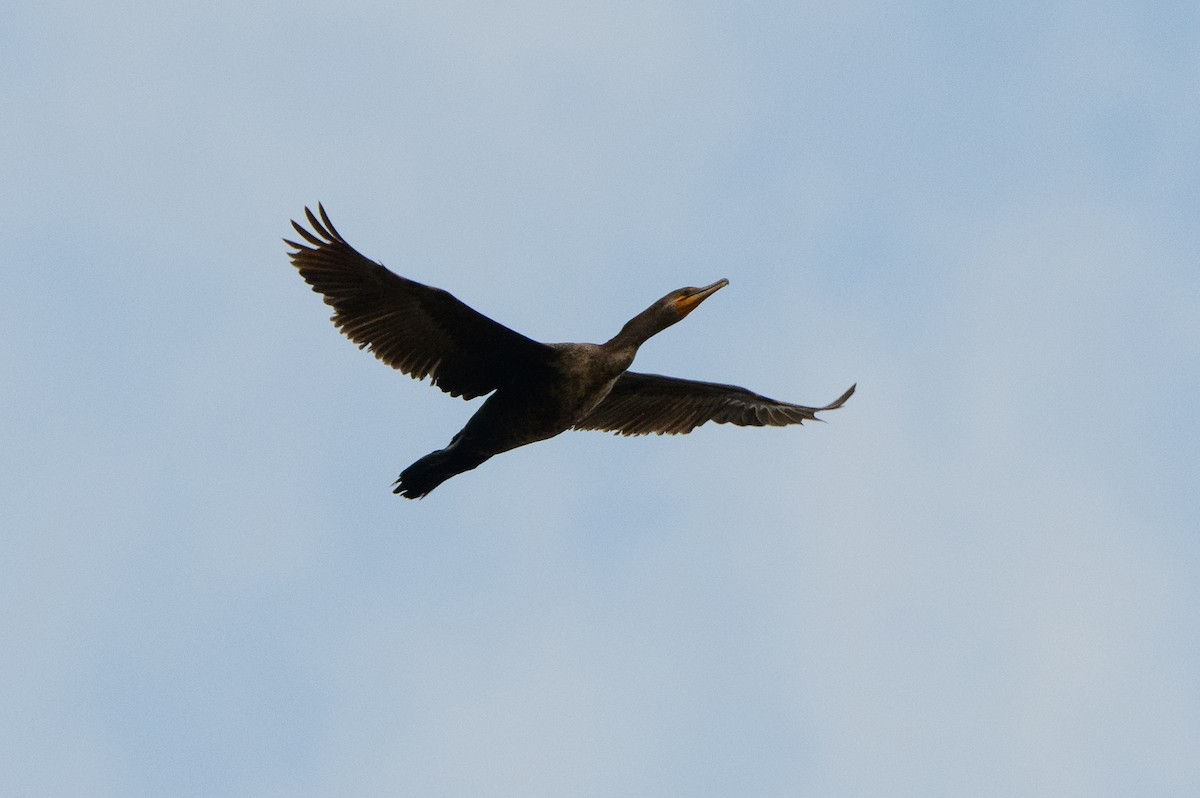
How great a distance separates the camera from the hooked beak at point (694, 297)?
13.3 metres

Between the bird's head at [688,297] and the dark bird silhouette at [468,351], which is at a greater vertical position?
the bird's head at [688,297]

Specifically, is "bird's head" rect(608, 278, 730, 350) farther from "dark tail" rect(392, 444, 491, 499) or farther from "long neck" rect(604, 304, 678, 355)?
"dark tail" rect(392, 444, 491, 499)

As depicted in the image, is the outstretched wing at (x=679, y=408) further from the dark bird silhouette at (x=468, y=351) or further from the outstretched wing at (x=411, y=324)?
the outstretched wing at (x=411, y=324)

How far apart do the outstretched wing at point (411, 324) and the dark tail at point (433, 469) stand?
0.43m

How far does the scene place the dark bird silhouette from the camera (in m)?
12.2

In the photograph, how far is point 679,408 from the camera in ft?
47.6

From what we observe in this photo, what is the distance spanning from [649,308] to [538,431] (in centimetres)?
123

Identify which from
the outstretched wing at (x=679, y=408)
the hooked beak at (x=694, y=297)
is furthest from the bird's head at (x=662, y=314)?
the outstretched wing at (x=679, y=408)

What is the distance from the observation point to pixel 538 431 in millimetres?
12719

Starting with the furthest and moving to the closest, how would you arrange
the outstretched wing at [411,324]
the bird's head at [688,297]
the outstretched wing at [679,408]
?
1. the outstretched wing at [679,408]
2. the bird's head at [688,297]
3. the outstretched wing at [411,324]

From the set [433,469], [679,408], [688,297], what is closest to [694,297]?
[688,297]

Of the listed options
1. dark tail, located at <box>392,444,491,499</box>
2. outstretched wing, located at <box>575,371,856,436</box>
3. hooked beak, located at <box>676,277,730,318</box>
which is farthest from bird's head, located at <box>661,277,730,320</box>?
dark tail, located at <box>392,444,491,499</box>

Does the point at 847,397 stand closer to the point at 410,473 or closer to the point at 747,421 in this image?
the point at 747,421

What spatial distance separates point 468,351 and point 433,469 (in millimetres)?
847
